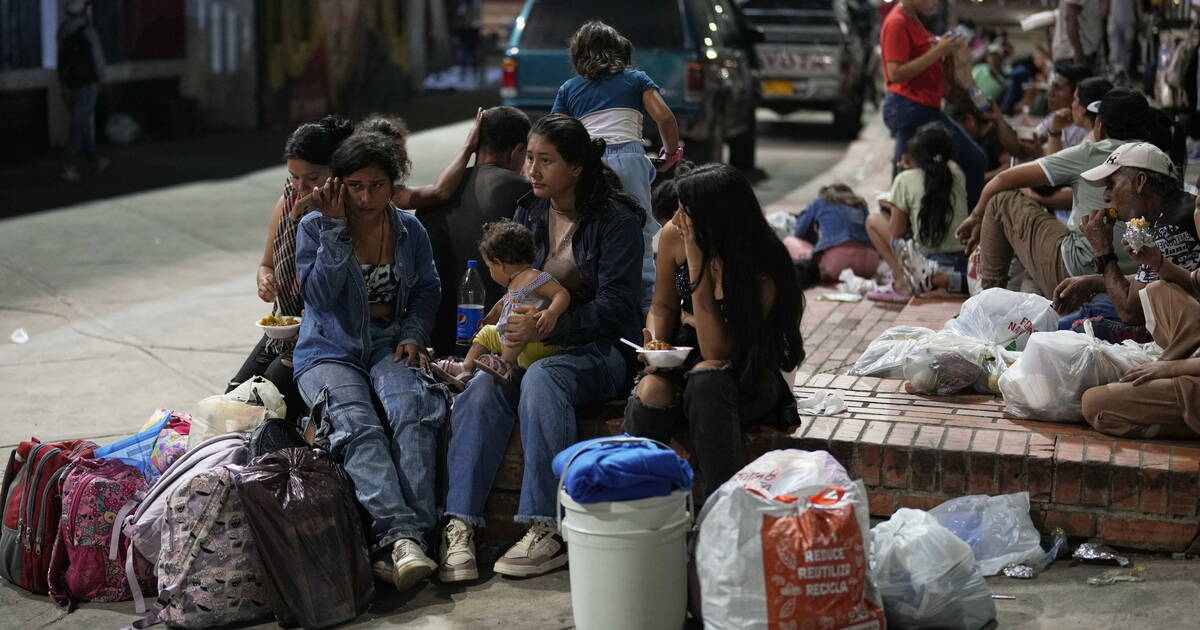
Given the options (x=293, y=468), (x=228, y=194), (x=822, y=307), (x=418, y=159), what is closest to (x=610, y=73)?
(x=822, y=307)

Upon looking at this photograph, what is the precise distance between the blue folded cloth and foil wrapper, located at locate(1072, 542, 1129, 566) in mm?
1445

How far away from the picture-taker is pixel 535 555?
4.77 meters

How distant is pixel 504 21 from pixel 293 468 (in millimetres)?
36434

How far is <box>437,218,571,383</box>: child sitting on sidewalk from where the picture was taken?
5.07 m

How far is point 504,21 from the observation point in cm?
3988

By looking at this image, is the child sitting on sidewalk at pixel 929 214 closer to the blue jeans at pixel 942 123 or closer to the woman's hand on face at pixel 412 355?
the blue jeans at pixel 942 123

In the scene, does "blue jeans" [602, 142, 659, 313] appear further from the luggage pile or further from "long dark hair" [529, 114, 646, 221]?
the luggage pile

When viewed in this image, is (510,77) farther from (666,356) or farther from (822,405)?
(666,356)

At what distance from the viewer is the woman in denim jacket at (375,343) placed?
4.76 metres

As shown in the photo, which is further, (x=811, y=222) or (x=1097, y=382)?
(x=811, y=222)

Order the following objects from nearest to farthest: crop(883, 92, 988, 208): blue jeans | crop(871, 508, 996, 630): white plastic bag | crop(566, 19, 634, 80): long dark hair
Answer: crop(871, 508, 996, 630): white plastic bag
crop(566, 19, 634, 80): long dark hair
crop(883, 92, 988, 208): blue jeans

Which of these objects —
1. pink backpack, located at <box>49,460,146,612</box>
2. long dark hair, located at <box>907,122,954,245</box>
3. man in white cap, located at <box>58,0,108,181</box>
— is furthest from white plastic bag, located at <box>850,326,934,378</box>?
man in white cap, located at <box>58,0,108,181</box>

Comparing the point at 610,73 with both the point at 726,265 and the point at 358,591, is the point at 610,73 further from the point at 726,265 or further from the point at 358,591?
the point at 358,591

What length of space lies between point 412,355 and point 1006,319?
2650 millimetres
